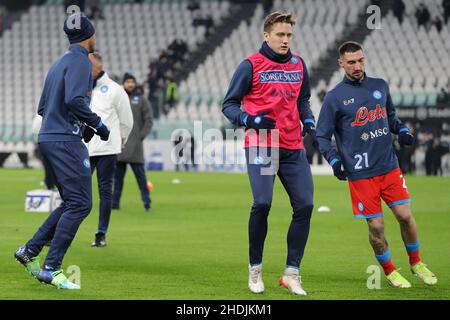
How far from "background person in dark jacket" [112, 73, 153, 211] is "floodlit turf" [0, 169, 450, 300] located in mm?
353

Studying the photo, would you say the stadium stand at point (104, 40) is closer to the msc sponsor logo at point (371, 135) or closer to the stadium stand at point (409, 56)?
the stadium stand at point (409, 56)

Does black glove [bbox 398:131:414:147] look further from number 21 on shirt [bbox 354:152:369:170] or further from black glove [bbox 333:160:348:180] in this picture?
black glove [bbox 333:160:348:180]

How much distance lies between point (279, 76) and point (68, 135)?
75.3 inches

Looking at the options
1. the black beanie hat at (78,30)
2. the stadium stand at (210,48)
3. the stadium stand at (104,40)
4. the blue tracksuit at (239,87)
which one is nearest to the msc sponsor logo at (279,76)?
the blue tracksuit at (239,87)

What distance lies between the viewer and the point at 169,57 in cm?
4284

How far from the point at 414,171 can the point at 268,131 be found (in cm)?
2412

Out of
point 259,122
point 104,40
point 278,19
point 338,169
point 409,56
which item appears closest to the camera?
point 259,122

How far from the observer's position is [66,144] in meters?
9.15

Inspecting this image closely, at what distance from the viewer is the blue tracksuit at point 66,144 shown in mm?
9008

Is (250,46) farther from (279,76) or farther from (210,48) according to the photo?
(279,76)

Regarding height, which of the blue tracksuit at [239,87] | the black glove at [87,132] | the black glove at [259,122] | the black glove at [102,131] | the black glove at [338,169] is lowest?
the black glove at [338,169]

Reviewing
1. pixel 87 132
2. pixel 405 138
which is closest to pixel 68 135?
pixel 87 132

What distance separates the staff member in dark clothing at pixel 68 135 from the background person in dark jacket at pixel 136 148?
8339mm

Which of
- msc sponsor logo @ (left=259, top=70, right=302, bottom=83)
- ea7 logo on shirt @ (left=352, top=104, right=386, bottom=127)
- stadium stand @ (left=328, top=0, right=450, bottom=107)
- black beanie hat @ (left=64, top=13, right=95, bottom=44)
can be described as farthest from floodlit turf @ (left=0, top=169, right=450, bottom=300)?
stadium stand @ (left=328, top=0, right=450, bottom=107)
